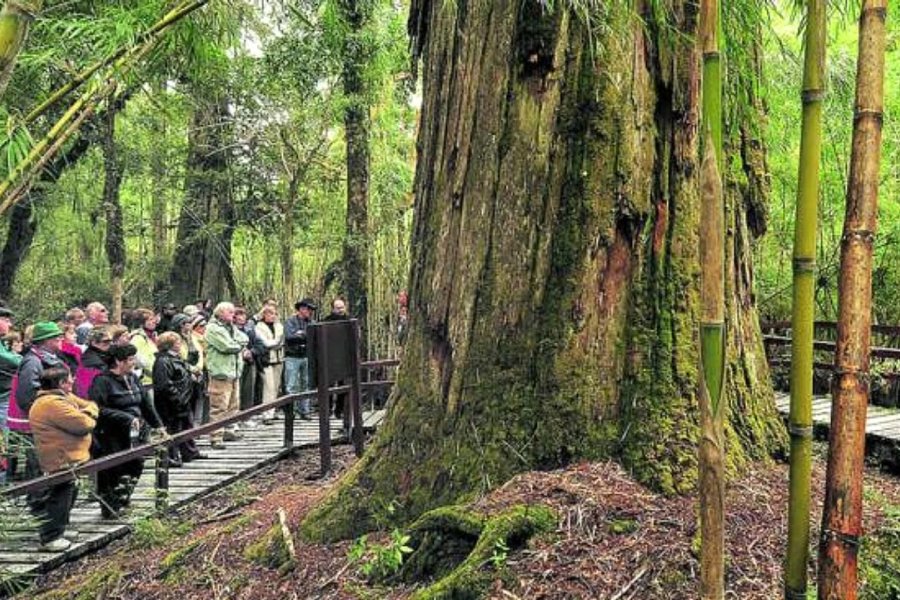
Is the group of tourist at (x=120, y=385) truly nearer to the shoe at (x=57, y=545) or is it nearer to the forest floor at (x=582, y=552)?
the shoe at (x=57, y=545)

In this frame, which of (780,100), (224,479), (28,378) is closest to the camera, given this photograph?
(28,378)

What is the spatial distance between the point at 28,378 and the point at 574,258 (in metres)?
4.56

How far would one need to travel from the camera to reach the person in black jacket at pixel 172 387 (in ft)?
23.3

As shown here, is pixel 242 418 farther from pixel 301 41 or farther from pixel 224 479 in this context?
pixel 301 41

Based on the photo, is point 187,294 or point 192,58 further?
point 187,294

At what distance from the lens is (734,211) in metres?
3.52

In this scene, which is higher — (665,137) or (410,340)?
(665,137)

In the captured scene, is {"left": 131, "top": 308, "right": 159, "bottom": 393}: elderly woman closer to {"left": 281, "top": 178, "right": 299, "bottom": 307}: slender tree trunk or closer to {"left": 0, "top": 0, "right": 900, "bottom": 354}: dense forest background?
{"left": 0, "top": 0, "right": 900, "bottom": 354}: dense forest background

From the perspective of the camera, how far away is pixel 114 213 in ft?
43.5

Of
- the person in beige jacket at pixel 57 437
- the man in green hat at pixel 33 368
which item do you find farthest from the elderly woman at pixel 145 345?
the person in beige jacket at pixel 57 437

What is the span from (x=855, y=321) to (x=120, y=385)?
559 centimetres

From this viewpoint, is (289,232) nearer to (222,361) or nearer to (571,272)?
(222,361)

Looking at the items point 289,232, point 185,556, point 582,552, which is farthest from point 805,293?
point 289,232

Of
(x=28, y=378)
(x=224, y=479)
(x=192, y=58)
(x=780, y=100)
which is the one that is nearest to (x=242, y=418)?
(x=224, y=479)
